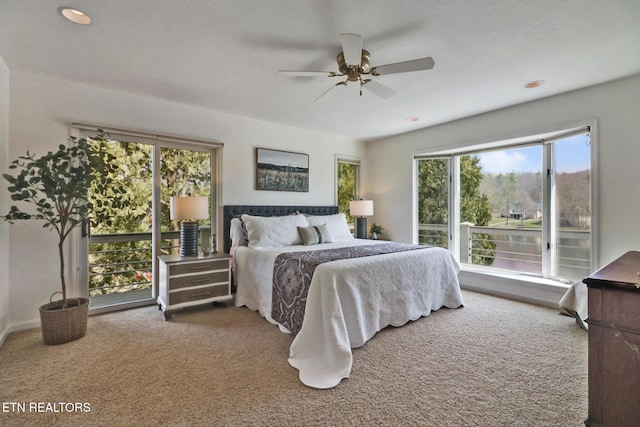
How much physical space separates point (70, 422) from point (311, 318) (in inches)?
60.0

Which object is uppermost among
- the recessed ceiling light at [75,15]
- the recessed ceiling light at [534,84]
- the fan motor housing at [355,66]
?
the recessed ceiling light at [534,84]

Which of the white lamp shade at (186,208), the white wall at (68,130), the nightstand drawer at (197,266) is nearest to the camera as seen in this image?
the white wall at (68,130)

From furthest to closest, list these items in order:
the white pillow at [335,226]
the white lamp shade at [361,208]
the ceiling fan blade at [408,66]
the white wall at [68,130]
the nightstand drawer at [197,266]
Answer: the white lamp shade at [361,208] < the white pillow at [335,226] < the nightstand drawer at [197,266] < the white wall at [68,130] < the ceiling fan blade at [408,66]

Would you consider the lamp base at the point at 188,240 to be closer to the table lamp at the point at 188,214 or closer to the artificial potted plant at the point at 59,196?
the table lamp at the point at 188,214

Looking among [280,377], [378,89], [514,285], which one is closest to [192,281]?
[280,377]

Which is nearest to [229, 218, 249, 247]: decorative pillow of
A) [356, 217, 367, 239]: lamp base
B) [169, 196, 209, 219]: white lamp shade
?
Result: [169, 196, 209, 219]: white lamp shade

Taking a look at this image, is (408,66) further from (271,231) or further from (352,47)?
(271,231)

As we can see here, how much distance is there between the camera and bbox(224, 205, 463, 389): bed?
7.32 ft

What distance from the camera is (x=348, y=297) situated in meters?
2.49

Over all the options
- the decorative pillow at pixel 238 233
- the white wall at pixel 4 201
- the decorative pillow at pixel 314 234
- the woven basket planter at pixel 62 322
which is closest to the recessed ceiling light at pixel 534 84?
the decorative pillow at pixel 314 234

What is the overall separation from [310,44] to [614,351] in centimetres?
266

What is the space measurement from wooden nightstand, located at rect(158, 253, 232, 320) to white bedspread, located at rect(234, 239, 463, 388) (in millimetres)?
223

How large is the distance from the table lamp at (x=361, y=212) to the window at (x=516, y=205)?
2.90 ft

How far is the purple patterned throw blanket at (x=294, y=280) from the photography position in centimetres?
255
